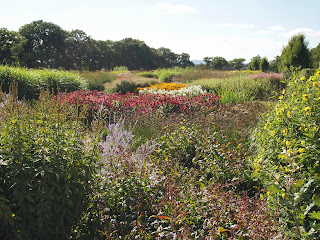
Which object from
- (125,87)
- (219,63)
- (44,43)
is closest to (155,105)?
(125,87)

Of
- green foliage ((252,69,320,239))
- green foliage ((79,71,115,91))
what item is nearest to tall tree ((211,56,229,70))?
green foliage ((79,71,115,91))

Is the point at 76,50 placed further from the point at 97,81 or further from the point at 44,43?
the point at 97,81

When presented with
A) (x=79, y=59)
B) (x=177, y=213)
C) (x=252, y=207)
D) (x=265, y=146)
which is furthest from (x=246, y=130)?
(x=79, y=59)

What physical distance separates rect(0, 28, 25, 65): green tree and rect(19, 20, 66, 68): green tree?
1.16m

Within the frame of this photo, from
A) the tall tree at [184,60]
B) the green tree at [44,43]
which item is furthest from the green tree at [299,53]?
the tall tree at [184,60]

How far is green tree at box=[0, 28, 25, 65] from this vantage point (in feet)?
94.6

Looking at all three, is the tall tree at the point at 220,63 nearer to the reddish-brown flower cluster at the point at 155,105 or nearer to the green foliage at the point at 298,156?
the reddish-brown flower cluster at the point at 155,105

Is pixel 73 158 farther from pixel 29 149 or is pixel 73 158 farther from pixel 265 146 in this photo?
pixel 265 146

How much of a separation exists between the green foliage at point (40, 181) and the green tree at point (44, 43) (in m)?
33.3

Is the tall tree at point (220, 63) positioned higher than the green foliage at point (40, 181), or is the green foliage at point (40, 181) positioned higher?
the tall tree at point (220, 63)

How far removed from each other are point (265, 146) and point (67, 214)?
2.04 m

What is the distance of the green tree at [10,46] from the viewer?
28.8 metres

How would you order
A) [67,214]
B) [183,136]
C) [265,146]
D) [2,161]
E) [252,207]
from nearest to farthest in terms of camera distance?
[2,161]
[67,214]
[252,207]
[265,146]
[183,136]

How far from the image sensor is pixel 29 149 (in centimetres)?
244
